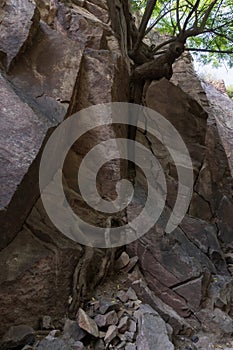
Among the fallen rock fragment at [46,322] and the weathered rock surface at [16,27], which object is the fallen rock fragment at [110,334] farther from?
the weathered rock surface at [16,27]

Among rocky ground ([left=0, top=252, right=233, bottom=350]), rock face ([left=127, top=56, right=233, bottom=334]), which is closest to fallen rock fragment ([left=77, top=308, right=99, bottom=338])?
rocky ground ([left=0, top=252, right=233, bottom=350])

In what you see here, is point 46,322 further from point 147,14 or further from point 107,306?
point 147,14

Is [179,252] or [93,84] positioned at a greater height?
[93,84]

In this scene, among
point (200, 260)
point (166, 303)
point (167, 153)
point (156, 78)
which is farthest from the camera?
point (156, 78)

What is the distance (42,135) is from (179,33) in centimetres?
453

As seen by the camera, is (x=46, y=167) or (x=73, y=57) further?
(x=73, y=57)

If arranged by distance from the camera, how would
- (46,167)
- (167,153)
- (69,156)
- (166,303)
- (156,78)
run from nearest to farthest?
(46,167) → (166,303) → (69,156) → (167,153) → (156,78)

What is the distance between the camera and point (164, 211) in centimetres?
477

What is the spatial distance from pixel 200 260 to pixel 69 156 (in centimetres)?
238

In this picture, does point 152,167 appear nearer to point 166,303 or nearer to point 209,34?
point 166,303

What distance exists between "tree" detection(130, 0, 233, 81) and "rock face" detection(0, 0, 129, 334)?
1.32m

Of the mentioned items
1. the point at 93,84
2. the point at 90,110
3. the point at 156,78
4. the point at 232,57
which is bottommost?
the point at 90,110

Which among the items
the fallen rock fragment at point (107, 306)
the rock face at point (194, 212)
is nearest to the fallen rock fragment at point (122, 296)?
the fallen rock fragment at point (107, 306)

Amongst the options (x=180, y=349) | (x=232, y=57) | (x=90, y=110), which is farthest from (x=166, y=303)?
(x=232, y=57)
